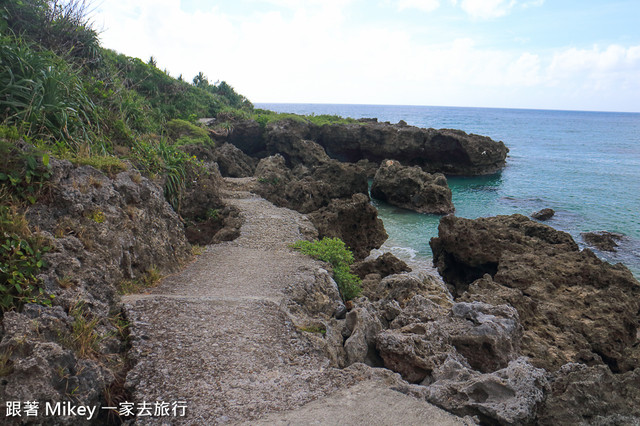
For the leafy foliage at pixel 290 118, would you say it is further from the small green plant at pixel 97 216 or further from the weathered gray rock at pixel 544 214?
the small green plant at pixel 97 216

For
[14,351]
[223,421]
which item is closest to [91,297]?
[14,351]

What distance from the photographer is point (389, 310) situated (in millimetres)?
8250

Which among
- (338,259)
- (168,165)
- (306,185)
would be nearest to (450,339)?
(338,259)

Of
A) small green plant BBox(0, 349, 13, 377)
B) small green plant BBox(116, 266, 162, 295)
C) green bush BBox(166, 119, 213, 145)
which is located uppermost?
green bush BBox(166, 119, 213, 145)

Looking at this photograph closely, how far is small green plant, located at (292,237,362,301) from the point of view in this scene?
32.3ft

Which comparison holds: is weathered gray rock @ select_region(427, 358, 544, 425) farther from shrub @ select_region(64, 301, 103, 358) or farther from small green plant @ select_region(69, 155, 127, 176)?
small green plant @ select_region(69, 155, 127, 176)

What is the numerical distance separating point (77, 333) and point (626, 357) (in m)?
10.0

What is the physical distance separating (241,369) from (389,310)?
3.69m

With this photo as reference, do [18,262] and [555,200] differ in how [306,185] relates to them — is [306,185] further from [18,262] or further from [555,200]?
[555,200]

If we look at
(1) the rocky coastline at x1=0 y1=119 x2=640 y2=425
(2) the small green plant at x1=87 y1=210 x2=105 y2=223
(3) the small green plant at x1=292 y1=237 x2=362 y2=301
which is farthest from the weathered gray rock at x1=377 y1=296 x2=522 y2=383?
(2) the small green plant at x1=87 y1=210 x2=105 y2=223

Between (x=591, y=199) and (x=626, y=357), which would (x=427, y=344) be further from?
(x=591, y=199)

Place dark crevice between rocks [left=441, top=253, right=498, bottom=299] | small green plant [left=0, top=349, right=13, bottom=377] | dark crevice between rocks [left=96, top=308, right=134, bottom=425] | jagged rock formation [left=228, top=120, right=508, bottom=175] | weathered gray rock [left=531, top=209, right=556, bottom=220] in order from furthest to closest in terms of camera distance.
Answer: jagged rock formation [left=228, top=120, right=508, bottom=175] < weathered gray rock [left=531, top=209, right=556, bottom=220] < dark crevice between rocks [left=441, top=253, right=498, bottom=299] < dark crevice between rocks [left=96, top=308, right=134, bottom=425] < small green plant [left=0, top=349, right=13, bottom=377]

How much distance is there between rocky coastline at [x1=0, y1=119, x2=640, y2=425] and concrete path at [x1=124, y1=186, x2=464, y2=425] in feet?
0.55

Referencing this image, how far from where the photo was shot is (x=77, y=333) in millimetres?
5008
